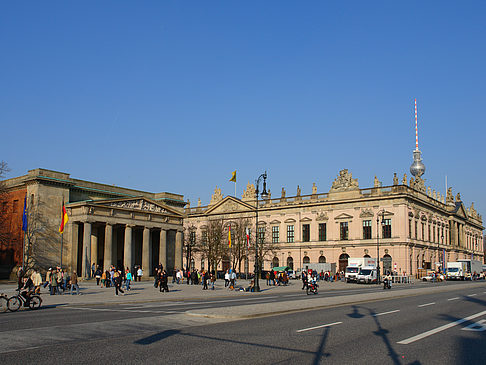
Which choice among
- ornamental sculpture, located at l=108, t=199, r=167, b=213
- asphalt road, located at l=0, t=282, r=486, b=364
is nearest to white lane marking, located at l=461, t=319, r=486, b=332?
asphalt road, located at l=0, t=282, r=486, b=364

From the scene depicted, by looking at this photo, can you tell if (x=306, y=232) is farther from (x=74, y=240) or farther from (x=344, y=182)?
(x=74, y=240)

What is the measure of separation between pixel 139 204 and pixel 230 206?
38.9 m

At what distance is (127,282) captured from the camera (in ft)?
133

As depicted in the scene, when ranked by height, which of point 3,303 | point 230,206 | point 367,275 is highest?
point 230,206

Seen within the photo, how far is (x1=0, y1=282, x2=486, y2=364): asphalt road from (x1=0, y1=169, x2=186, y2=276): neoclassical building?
41.8 m

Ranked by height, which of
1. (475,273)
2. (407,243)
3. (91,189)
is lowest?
(475,273)

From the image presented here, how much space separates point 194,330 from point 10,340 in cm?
513

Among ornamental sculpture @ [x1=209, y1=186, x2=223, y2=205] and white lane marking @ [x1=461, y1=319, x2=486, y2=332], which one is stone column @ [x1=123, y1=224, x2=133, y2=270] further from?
white lane marking @ [x1=461, y1=319, x2=486, y2=332]

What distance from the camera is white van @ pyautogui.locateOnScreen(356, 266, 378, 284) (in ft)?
220

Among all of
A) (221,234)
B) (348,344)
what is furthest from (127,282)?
(221,234)

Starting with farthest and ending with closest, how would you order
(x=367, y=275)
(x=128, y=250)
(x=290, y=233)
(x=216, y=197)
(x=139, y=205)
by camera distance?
(x=216, y=197) < (x=290, y=233) < (x=367, y=275) < (x=139, y=205) < (x=128, y=250)

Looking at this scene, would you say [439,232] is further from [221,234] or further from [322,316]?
[322,316]

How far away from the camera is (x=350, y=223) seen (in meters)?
89.0

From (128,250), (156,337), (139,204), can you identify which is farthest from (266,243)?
(156,337)
